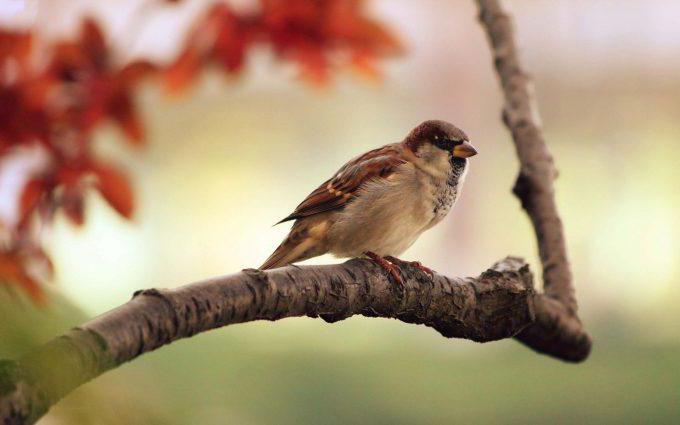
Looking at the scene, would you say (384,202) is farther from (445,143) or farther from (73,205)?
(73,205)

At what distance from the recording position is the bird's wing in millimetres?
1242

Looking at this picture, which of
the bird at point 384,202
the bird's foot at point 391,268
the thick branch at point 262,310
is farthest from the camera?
→ the bird at point 384,202

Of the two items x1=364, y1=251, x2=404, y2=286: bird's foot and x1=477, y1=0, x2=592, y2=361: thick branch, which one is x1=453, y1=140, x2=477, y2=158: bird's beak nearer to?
x1=477, y1=0, x2=592, y2=361: thick branch

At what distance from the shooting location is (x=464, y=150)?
1.24 meters

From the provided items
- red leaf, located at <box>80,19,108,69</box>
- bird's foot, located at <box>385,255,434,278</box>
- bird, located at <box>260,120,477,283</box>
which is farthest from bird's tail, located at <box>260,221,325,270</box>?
red leaf, located at <box>80,19,108,69</box>

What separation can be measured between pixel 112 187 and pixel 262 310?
64 centimetres

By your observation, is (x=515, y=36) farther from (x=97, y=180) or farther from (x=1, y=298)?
(x=1, y=298)

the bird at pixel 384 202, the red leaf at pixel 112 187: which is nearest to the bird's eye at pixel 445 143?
the bird at pixel 384 202

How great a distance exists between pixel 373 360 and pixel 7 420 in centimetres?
265

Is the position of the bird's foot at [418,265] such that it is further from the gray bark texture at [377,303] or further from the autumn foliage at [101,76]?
the autumn foliage at [101,76]

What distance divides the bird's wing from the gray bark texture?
0.63ft

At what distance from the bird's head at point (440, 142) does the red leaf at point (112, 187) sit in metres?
0.46

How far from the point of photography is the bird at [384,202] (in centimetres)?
122

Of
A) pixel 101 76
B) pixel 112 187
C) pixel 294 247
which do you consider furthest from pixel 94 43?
pixel 294 247
